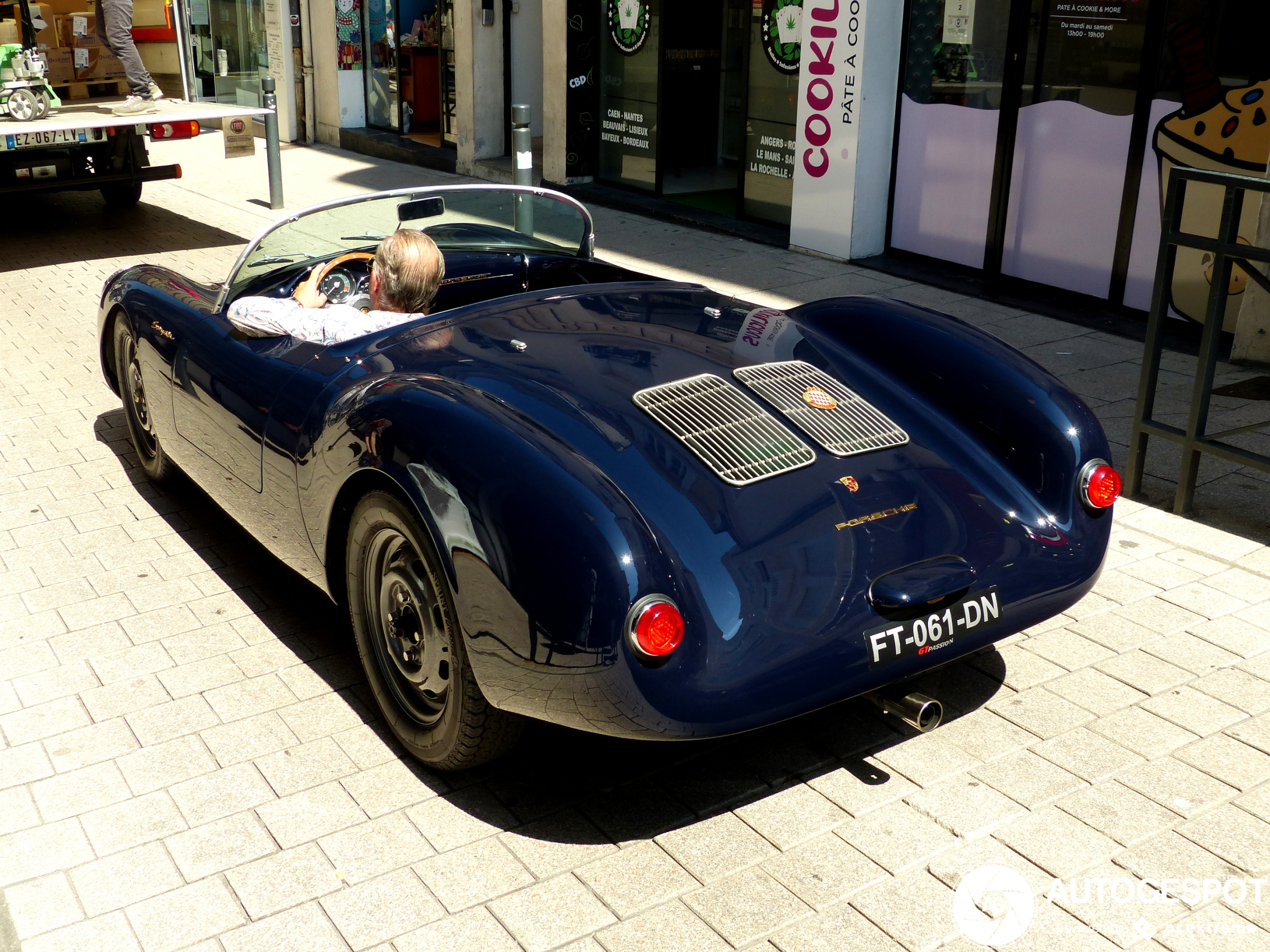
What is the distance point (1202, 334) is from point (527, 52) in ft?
34.1

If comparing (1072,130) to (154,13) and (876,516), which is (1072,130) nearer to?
(876,516)

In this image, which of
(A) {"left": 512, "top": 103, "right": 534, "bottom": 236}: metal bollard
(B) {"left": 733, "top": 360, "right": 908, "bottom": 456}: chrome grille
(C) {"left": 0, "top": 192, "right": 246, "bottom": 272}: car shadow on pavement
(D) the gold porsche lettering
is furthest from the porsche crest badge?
(C) {"left": 0, "top": 192, "right": 246, "bottom": 272}: car shadow on pavement

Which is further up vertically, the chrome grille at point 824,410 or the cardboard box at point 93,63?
the cardboard box at point 93,63

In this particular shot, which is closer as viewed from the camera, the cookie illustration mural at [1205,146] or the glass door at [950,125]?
the cookie illustration mural at [1205,146]

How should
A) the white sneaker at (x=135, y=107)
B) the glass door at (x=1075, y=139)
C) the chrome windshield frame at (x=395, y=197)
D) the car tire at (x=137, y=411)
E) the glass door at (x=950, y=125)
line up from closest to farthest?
the chrome windshield frame at (x=395, y=197), the car tire at (x=137, y=411), the glass door at (x=1075, y=139), the glass door at (x=950, y=125), the white sneaker at (x=135, y=107)

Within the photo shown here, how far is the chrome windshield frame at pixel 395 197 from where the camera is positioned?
4.13m

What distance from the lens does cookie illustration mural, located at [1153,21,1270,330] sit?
277 inches

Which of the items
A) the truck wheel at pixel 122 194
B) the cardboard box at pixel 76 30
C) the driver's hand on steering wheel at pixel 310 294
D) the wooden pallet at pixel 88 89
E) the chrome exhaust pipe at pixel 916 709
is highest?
the cardboard box at pixel 76 30

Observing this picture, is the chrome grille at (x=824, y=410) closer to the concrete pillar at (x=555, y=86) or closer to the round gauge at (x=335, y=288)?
the round gauge at (x=335, y=288)

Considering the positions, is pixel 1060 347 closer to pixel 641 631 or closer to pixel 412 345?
pixel 412 345

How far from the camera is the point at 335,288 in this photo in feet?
13.9

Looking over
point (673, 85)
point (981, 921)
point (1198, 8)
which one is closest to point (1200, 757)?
point (981, 921)

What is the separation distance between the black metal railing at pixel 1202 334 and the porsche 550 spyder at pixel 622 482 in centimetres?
131

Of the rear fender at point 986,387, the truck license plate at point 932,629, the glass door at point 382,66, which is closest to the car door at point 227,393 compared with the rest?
the rear fender at point 986,387
